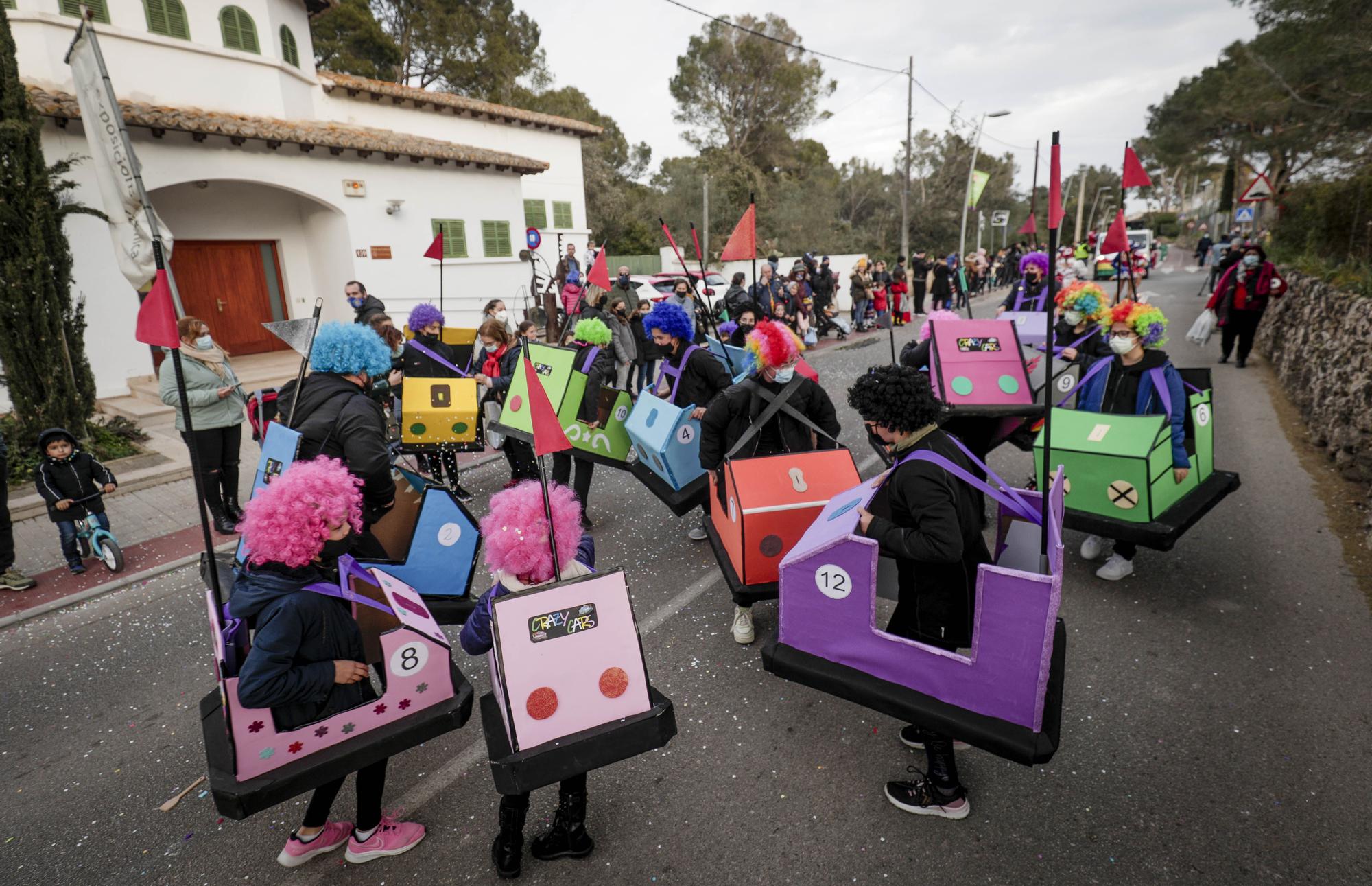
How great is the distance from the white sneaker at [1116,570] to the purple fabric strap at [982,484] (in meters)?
2.46

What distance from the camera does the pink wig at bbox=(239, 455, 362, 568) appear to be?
7.57ft

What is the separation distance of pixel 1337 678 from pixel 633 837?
3797mm

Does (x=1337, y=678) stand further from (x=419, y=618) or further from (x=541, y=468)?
(x=419, y=618)

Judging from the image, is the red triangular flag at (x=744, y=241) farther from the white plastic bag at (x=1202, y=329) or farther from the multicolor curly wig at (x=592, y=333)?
the white plastic bag at (x=1202, y=329)

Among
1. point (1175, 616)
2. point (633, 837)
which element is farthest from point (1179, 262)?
point (633, 837)

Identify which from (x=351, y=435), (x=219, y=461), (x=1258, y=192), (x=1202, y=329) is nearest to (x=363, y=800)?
(x=351, y=435)

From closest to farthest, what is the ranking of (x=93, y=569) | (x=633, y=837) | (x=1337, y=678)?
(x=633, y=837), (x=1337, y=678), (x=93, y=569)

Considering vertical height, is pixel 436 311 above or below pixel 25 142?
below

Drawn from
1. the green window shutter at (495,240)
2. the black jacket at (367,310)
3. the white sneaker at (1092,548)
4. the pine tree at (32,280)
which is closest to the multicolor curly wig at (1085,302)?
the white sneaker at (1092,548)

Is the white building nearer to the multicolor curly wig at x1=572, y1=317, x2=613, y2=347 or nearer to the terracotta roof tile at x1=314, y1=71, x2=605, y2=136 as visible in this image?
the terracotta roof tile at x1=314, y1=71, x2=605, y2=136

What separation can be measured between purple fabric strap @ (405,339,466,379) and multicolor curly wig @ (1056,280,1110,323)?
5.77 meters

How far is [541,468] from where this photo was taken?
7.91 feet

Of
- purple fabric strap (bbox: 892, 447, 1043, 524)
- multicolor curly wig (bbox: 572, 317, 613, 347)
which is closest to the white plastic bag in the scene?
multicolor curly wig (bbox: 572, 317, 613, 347)

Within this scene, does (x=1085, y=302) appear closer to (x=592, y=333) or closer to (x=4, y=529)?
(x=592, y=333)
